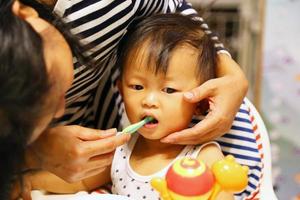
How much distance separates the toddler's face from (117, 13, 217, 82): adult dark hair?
1cm

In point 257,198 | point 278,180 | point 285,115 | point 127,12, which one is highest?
point 127,12

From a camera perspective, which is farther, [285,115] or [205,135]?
[285,115]

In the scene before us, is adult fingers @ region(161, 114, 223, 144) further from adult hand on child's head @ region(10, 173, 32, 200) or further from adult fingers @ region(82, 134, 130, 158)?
adult hand on child's head @ region(10, 173, 32, 200)

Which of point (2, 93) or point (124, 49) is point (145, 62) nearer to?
point (124, 49)

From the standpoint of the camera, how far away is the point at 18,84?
564 mm

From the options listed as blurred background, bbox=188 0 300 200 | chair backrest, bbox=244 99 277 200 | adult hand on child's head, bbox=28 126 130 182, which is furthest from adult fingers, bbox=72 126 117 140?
blurred background, bbox=188 0 300 200

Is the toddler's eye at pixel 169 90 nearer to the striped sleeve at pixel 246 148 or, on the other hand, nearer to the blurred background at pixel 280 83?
the striped sleeve at pixel 246 148

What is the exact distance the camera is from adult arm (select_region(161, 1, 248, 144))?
88 centimetres

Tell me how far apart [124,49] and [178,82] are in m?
0.13

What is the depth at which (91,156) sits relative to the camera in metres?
0.82

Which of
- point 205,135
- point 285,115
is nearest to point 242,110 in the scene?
point 205,135

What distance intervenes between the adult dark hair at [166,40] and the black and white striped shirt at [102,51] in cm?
2

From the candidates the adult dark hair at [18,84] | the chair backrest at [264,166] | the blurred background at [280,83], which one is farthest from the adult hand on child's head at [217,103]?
the blurred background at [280,83]

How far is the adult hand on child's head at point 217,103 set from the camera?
2.87 feet
